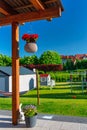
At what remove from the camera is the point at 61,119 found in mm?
7086

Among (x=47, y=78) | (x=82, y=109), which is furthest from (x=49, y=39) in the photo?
(x=82, y=109)

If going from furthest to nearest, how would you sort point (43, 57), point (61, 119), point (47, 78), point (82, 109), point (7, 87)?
point (43, 57)
point (47, 78)
point (7, 87)
point (82, 109)
point (61, 119)

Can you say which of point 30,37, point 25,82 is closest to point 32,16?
point 30,37

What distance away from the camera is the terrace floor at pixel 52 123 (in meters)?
6.20

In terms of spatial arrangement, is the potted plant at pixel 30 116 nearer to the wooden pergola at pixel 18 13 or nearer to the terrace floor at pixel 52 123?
Answer: the terrace floor at pixel 52 123

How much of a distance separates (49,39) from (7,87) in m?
42.7

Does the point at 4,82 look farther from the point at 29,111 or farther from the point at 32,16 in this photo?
the point at 32,16

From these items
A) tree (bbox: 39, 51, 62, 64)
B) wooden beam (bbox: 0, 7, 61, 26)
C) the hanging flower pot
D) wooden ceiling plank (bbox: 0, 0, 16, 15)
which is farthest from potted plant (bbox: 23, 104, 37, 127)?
tree (bbox: 39, 51, 62, 64)

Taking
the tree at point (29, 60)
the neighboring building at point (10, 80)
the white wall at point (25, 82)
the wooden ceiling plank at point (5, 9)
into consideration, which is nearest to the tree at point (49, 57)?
the tree at point (29, 60)

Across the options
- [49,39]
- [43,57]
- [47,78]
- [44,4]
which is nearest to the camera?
[44,4]

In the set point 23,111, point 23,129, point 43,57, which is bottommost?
point 23,129

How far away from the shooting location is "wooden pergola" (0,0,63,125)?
5836 mm

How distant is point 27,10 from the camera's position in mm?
6426

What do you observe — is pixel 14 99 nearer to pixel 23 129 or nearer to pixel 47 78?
pixel 23 129
